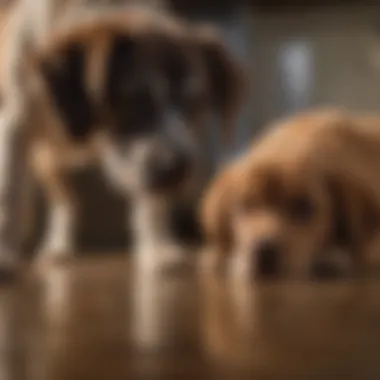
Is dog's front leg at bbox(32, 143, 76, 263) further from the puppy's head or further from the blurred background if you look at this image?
the puppy's head

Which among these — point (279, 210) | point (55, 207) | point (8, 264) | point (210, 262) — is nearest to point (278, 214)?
point (279, 210)

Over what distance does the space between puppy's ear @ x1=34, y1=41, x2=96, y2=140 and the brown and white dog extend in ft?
0.53

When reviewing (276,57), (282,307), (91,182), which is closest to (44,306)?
(282,307)

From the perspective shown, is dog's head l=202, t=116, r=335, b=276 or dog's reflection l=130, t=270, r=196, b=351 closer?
dog's reflection l=130, t=270, r=196, b=351

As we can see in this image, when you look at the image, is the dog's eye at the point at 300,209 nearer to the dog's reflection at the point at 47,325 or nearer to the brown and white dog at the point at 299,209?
the brown and white dog at the point at 299,209

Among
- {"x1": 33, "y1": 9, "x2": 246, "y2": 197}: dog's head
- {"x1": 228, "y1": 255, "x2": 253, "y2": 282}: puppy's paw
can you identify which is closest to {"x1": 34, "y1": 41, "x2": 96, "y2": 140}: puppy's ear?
{"x1": 33, "y1": 9, "x2": 246, "y2": 197}: dog's head

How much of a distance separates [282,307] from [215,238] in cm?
32

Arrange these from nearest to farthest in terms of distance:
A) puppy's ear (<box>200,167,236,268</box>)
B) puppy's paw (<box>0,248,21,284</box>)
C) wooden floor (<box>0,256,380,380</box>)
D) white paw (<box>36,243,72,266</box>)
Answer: wooden floor (<box>0,256,380,380</box>)
puppy's paw (<box>0,248,21,284</box>)
puppy's ear (<box>200,167,236,268</box>)
white paw (<box>36,243,72,266</box>)

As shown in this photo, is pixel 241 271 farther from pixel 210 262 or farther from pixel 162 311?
pixel 162 311

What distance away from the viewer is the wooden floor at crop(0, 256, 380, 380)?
451mm

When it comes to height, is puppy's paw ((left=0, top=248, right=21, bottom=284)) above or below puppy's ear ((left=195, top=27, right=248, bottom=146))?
below

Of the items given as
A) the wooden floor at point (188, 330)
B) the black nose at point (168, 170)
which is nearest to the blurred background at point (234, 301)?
the wooden floor at point (188, 330)

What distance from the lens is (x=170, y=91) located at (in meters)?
1.00

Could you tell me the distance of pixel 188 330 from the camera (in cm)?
57
